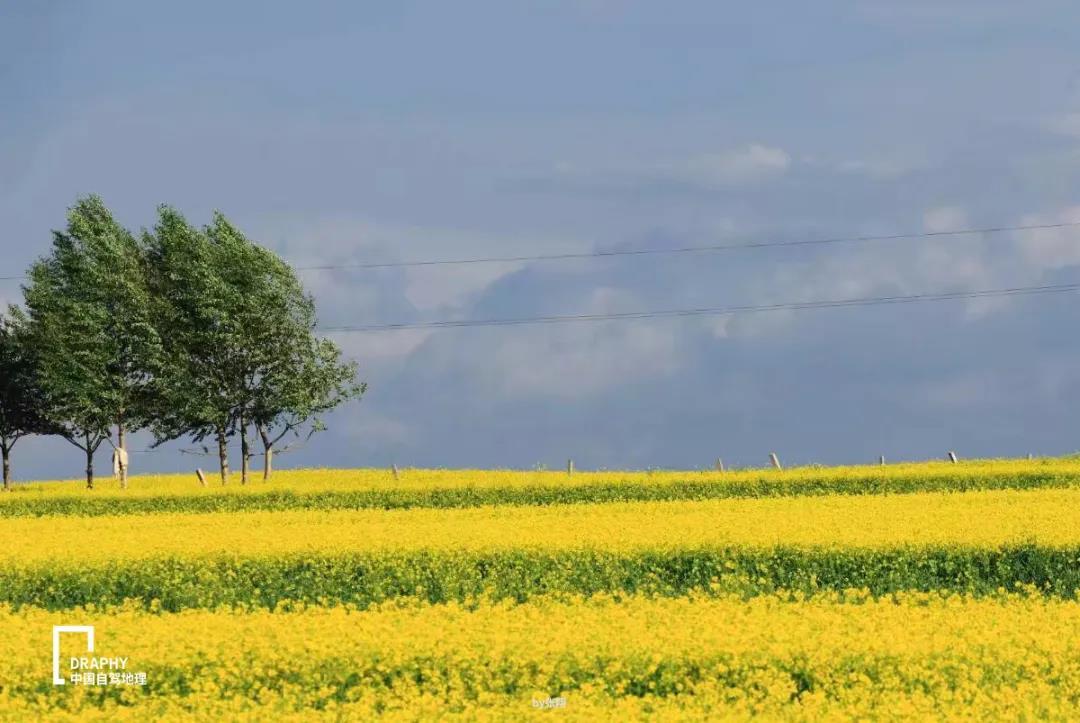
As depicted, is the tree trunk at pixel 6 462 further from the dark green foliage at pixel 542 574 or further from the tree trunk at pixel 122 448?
the dark green foliage at pixel 542 574

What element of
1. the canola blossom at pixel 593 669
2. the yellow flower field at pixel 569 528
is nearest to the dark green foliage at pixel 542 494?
the yellow flower field at pixel 569 528

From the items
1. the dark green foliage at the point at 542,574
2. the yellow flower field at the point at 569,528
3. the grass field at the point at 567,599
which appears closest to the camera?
the grass field at the point at 567,599

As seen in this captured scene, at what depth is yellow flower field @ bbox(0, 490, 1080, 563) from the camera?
22.0m

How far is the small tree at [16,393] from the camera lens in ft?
206

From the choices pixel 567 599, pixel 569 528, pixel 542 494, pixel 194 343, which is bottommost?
pixel 567 599

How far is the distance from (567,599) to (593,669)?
6153 mm

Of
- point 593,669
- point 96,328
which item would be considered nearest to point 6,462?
point 96,328

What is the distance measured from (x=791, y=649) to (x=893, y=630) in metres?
1.53

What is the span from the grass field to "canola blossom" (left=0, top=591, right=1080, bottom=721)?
36 millimetres

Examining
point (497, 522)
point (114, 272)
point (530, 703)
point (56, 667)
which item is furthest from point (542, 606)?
point (114, 272)

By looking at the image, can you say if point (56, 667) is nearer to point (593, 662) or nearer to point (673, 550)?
point (593, 662)

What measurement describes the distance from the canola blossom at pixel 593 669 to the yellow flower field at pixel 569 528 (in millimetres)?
7848

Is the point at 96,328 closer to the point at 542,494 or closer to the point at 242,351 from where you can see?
the point at 242,351

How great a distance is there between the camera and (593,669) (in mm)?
12070
